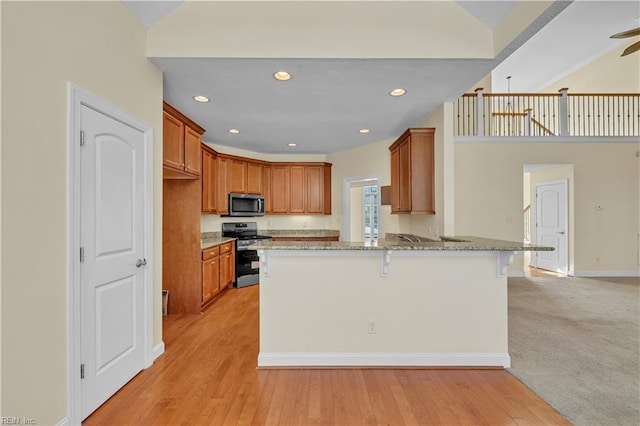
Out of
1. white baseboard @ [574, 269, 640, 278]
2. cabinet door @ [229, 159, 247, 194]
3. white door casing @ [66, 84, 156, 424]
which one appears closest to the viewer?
white door casing @ [66, 84, 156, 424]

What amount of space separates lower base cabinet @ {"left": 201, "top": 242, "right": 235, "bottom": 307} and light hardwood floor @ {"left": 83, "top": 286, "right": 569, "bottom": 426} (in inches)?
49.7

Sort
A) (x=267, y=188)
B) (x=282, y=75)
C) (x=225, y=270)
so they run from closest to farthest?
1. (x=282, y=75)
2. (x=225, y=270)
3. (x=267, y=188)

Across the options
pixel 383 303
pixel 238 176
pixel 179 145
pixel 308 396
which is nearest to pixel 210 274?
pixel 179 145

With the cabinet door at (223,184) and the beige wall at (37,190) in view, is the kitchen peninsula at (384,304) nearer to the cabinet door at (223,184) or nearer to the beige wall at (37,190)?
the beige wall at (37,190)

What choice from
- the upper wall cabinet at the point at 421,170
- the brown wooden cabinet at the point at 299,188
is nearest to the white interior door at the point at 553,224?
the upper wall cabinet at the point at 421,170

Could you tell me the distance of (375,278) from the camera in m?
2.46

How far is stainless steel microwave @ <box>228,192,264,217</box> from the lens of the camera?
17.1 feet

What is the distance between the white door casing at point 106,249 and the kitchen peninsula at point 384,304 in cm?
102

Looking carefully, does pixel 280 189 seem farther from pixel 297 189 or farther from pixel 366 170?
pixel 366 170

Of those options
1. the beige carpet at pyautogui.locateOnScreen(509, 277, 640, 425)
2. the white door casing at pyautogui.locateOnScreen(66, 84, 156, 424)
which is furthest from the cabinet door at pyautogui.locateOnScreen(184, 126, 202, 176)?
the beige carpet at pyautogui.locateOnScreen(509, 277, 640, 425)

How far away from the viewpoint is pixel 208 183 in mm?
4594

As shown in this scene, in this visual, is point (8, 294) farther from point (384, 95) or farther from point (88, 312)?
point (384, 95)

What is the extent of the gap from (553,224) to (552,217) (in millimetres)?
158

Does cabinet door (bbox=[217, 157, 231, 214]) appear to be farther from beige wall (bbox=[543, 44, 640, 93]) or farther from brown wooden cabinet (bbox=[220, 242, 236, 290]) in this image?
beige wall (bbox=[543, 44, 640, 93])
